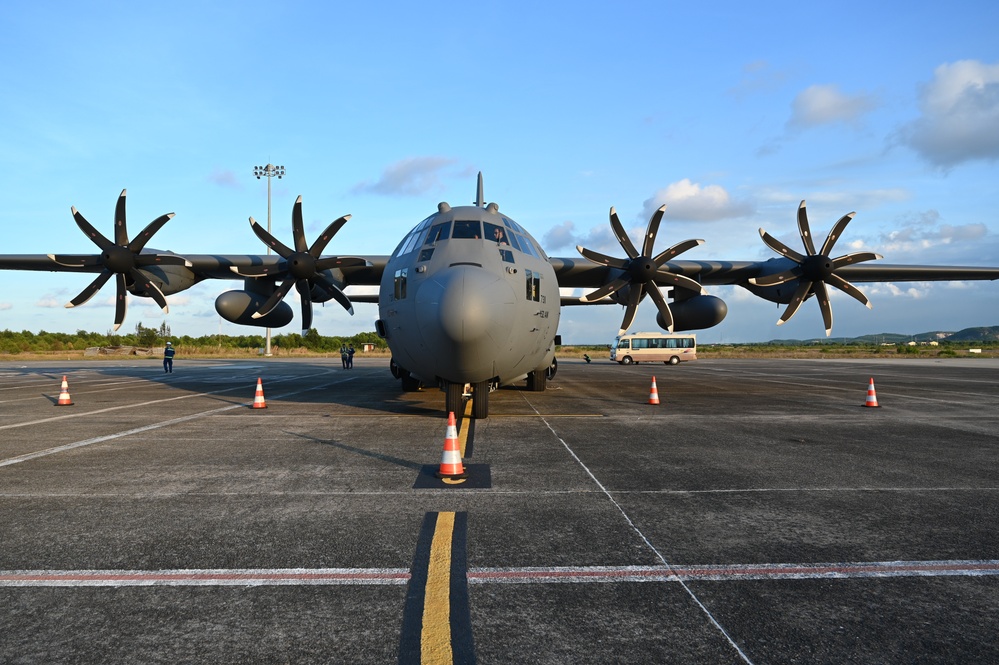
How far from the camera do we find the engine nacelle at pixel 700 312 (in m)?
18.8

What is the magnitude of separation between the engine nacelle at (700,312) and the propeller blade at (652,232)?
274 centimetres

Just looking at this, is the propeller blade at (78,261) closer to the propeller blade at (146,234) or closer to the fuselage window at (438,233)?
the propeller blade at (146,234)

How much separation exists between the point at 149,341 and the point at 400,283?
265 ft

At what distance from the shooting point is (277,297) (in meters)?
17.1

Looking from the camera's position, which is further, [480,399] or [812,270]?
[812,270]

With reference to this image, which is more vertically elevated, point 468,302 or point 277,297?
point 277,297

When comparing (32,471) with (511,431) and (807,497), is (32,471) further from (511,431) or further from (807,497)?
(807,497)

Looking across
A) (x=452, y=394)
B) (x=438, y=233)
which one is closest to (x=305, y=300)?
(x=438, y=233)

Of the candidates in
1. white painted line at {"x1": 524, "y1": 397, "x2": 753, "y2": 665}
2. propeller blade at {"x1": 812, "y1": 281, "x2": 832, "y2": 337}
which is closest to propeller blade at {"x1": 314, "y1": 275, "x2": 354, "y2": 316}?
white painted line at {"x1": 524, "y1": 397, "x2": 753, "y2": 665}

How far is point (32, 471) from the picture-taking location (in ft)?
21.2

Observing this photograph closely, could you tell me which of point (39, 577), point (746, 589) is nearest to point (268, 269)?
point (39, 577)

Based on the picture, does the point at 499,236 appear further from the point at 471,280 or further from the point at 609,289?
the point at 609,289

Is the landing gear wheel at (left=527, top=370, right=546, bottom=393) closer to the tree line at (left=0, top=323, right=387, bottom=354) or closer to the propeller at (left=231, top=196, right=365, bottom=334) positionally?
the propeller at (left=231, top=196, right=365, bottom=334)

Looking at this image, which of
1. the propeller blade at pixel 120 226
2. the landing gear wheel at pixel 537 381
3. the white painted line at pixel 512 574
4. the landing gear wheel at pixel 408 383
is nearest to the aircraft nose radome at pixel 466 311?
the white painted line at pixel 512 574
